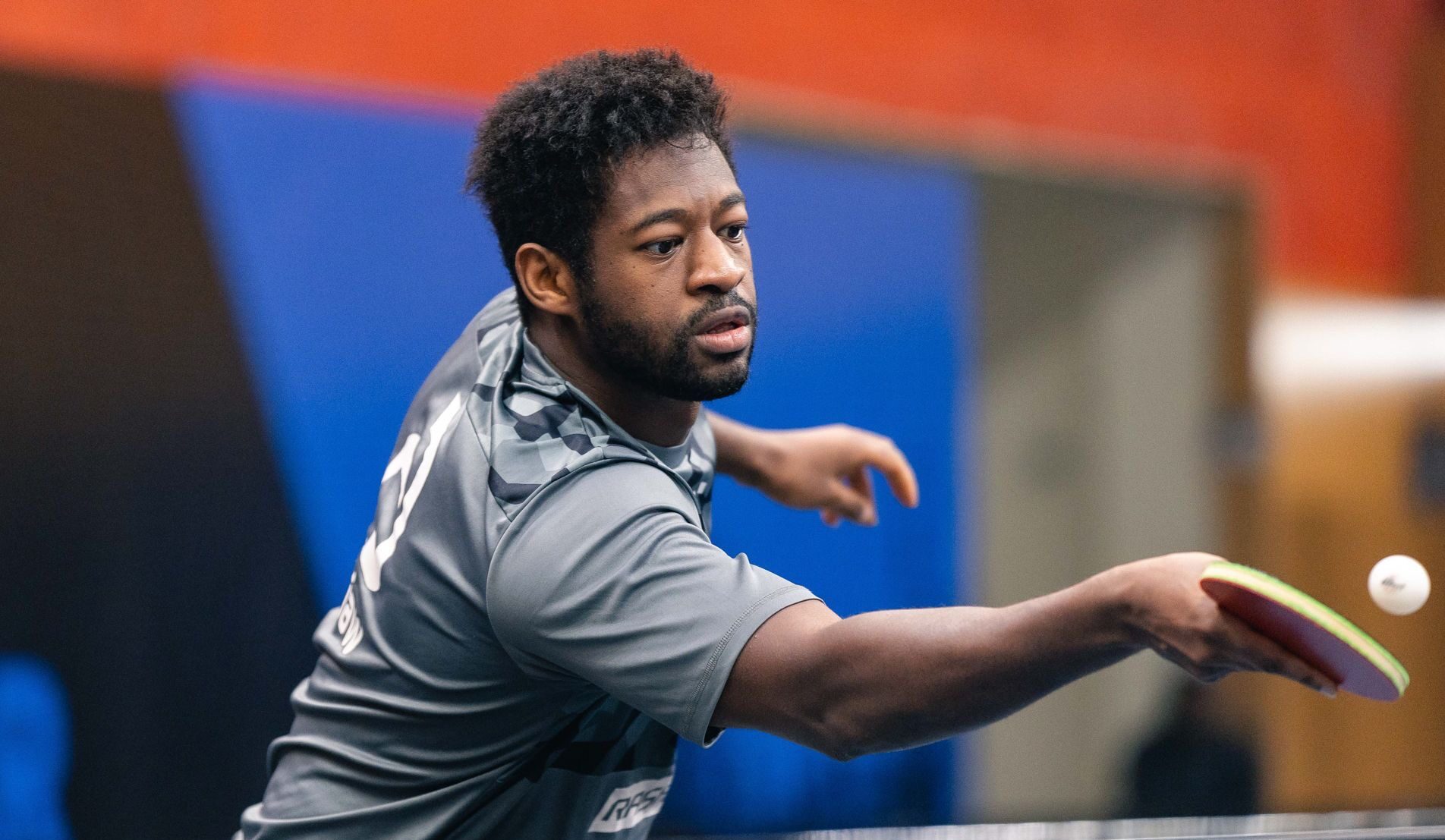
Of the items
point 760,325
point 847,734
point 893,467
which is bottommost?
point 847,734

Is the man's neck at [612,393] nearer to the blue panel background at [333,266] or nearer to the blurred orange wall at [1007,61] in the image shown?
the blue panel background at [333,266]

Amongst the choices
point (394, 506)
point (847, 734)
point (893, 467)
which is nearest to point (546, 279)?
point (394, 506)

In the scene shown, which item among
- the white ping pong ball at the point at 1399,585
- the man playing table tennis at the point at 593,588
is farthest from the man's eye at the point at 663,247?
the white ping pong ball at the point at 1399,585

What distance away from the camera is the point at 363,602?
1.51m

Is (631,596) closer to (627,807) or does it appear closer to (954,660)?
(954,660)

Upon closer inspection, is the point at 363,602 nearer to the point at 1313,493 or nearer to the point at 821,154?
the point at 821,154

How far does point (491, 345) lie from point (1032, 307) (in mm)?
3883

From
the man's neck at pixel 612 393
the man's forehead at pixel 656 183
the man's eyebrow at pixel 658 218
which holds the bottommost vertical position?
the man's neck at pixel 612 393

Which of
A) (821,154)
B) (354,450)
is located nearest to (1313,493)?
(821,154)

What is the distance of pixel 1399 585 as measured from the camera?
1.11 meters

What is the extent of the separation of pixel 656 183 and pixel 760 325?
2.45 metres

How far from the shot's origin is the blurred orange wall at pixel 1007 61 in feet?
10.3

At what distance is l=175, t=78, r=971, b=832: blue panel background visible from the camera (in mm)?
3094

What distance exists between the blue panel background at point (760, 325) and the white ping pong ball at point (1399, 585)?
239 cm
